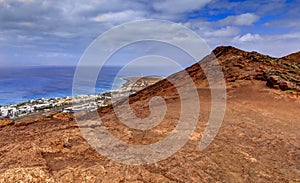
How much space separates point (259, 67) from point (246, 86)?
3943 mm

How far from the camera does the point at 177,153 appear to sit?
6598mm

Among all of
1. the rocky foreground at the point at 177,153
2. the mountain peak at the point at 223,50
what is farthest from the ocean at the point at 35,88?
the rocky foreground at the point at 177,153

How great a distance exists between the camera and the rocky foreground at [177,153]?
5477mm

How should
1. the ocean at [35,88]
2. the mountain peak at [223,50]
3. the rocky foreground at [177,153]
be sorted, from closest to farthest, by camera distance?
the rocky foreground at [177,153] → the mountain peak at [223,50] → the ocean at [35,88]

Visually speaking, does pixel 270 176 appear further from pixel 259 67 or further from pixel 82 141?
pixel 259 67

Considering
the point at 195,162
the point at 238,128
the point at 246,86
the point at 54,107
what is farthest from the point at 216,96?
the point at 54,107

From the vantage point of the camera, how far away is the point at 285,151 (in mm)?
7043

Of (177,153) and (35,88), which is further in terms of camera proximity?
(35,88)

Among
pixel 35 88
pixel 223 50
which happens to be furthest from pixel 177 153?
pixel 35 88

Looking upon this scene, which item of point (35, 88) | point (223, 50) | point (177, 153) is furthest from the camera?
point (35, 88)

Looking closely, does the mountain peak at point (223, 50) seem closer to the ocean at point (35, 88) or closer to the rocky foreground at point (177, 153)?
the rocky foreground at point (177, 153)

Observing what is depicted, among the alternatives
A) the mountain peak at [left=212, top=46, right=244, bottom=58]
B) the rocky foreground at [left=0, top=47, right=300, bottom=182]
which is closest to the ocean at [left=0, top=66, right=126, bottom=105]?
the mountain peak at [left=212, top=46, right=244, bottom=58]

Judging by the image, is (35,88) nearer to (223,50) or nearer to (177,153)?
(223,50)

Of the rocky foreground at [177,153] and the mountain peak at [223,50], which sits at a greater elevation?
the mountain peak at [223,50]
